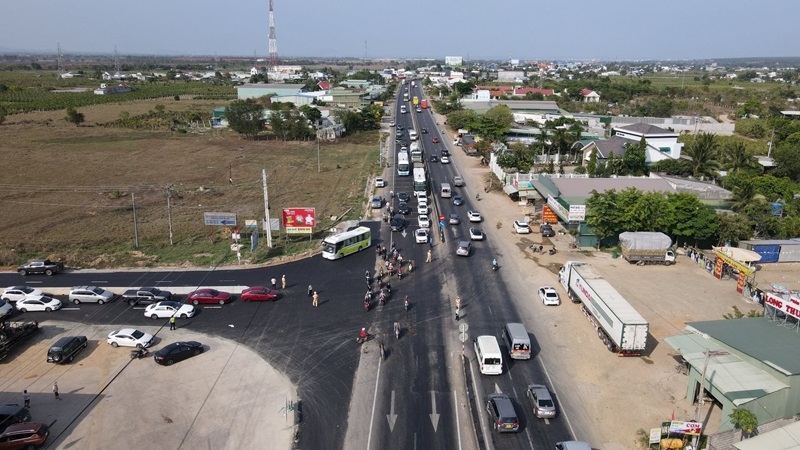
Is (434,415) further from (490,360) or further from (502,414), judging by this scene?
(490,360)

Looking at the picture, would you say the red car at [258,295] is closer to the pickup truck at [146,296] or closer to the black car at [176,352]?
the pickup truck at [146,296]

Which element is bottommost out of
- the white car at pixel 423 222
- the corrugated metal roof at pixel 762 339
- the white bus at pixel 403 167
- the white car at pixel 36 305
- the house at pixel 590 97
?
the white car at pixel 36 305

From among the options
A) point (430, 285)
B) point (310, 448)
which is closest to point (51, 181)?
point (430, 285)

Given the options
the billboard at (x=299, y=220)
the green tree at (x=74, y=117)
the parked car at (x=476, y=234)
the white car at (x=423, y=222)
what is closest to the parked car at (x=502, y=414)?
the parked car at (x=476, y=234)

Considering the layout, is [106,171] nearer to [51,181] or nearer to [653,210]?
[51,181]

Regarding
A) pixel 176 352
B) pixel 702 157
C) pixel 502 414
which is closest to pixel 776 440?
pixel 502 414

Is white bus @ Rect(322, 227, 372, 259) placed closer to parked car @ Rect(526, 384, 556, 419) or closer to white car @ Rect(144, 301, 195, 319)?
white car @ Rect(144, 301, 195, 319)
